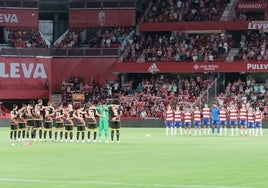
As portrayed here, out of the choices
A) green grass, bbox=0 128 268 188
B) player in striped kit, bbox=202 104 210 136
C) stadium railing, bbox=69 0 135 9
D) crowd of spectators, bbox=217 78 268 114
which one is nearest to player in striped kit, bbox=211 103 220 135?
player in striped kit, bbox=202 104 210 136

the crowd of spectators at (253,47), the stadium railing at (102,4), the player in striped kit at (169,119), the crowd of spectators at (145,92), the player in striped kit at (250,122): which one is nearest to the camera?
the player in striped kit at (250,122)

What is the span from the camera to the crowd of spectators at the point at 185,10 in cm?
7972

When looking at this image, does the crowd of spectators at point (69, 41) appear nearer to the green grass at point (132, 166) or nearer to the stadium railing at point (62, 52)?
the stadium railing at point (62, 52)

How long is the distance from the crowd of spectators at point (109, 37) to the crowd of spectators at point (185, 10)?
2.39 metres

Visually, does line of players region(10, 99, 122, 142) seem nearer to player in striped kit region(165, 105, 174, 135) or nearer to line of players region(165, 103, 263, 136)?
player in striped kit region(165, 105, 174, 135)

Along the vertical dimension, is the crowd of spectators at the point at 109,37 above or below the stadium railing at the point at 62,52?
above

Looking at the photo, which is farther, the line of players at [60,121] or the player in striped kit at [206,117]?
the player in striped kit at [206,117]

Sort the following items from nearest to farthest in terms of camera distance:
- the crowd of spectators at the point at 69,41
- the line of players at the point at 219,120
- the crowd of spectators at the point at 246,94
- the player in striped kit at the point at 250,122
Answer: the player in striped kit at the point at 250,122 < the line of players at the point at 219,120 < the crowd of spectators at the point at 246,94 < the crowd of spectators at the point at 69,41

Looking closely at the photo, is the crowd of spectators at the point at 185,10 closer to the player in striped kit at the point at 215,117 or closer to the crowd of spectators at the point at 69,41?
the crowd of spectators at the point at 69,41

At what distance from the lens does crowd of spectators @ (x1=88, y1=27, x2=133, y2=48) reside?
81.2 meters

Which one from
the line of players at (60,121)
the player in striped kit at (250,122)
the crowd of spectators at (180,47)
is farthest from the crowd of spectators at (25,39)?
the line of players at (60,121)

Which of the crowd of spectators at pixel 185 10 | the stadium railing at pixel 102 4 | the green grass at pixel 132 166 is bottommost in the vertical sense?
the green grass at pixel 132 166

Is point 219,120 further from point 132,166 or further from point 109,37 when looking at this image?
point 132,166

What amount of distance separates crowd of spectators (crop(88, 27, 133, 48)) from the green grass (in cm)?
4102
